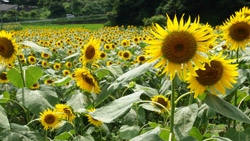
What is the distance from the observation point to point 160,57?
103 centimetres

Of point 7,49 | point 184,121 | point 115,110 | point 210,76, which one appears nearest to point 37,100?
point 7,49

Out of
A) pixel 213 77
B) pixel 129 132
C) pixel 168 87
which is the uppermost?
pixel 213 77

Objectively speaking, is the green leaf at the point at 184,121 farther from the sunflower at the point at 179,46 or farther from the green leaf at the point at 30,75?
the green leaf at the point at 30,75

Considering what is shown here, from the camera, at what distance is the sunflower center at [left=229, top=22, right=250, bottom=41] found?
166cm

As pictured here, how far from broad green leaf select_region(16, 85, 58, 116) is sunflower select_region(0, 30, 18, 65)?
0.95 feet

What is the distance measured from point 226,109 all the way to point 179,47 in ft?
1.00

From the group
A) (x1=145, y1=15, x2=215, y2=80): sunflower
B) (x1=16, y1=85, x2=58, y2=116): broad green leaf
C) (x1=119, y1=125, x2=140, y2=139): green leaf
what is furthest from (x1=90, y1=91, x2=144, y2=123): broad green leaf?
(x1=16, y1=85, x2=58, y2=116): broad green leaf

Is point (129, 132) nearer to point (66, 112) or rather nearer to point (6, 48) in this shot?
point (66, 112)

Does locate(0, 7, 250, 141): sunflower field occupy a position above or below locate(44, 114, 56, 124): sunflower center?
above

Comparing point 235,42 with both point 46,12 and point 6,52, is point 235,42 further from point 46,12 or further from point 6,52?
point 46,12

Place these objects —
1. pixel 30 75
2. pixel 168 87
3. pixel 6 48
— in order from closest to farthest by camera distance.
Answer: pixel 168 87
pixel 6 48
pixel 30 75

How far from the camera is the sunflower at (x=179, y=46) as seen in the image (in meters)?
1.01

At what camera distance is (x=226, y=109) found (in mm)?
943

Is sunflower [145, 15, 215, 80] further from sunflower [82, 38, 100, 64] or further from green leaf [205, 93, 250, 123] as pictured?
sunflower [82, 38, 100, 64]
